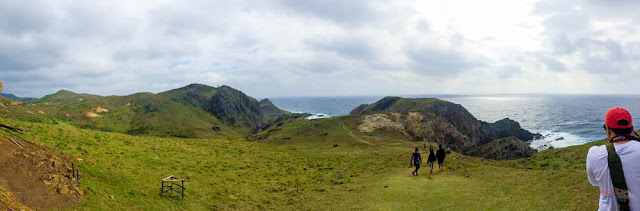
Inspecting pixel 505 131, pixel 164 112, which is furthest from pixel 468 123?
pixel 164 112

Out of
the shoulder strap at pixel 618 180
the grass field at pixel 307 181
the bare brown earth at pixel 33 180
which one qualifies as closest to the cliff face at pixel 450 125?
the grass field at pixel 307 181

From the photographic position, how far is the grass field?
58.7ft

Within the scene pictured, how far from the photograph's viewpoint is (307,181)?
31453mm

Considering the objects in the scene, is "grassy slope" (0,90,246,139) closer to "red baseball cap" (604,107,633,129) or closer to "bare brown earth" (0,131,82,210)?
"bare brown earth" (0,131,82,210)

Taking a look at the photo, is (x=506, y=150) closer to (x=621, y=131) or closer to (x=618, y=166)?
(x=621, y=131)

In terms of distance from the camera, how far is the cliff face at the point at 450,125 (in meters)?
81.1

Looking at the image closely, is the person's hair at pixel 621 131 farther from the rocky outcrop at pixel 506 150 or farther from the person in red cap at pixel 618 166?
the rocky outcrop at pixel 506 150

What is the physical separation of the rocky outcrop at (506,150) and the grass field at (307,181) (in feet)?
126

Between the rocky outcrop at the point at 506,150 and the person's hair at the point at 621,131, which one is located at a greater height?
the person's hair at the point at 621,131

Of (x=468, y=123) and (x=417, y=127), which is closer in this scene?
(x=417, y=127)

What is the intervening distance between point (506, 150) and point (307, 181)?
59.5 meters

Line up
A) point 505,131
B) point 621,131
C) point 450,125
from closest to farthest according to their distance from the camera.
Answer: point 621,131 → point 450,125 → point 505,131

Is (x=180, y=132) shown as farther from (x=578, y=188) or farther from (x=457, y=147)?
(x=578, y=188)

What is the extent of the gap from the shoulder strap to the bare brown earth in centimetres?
1835
